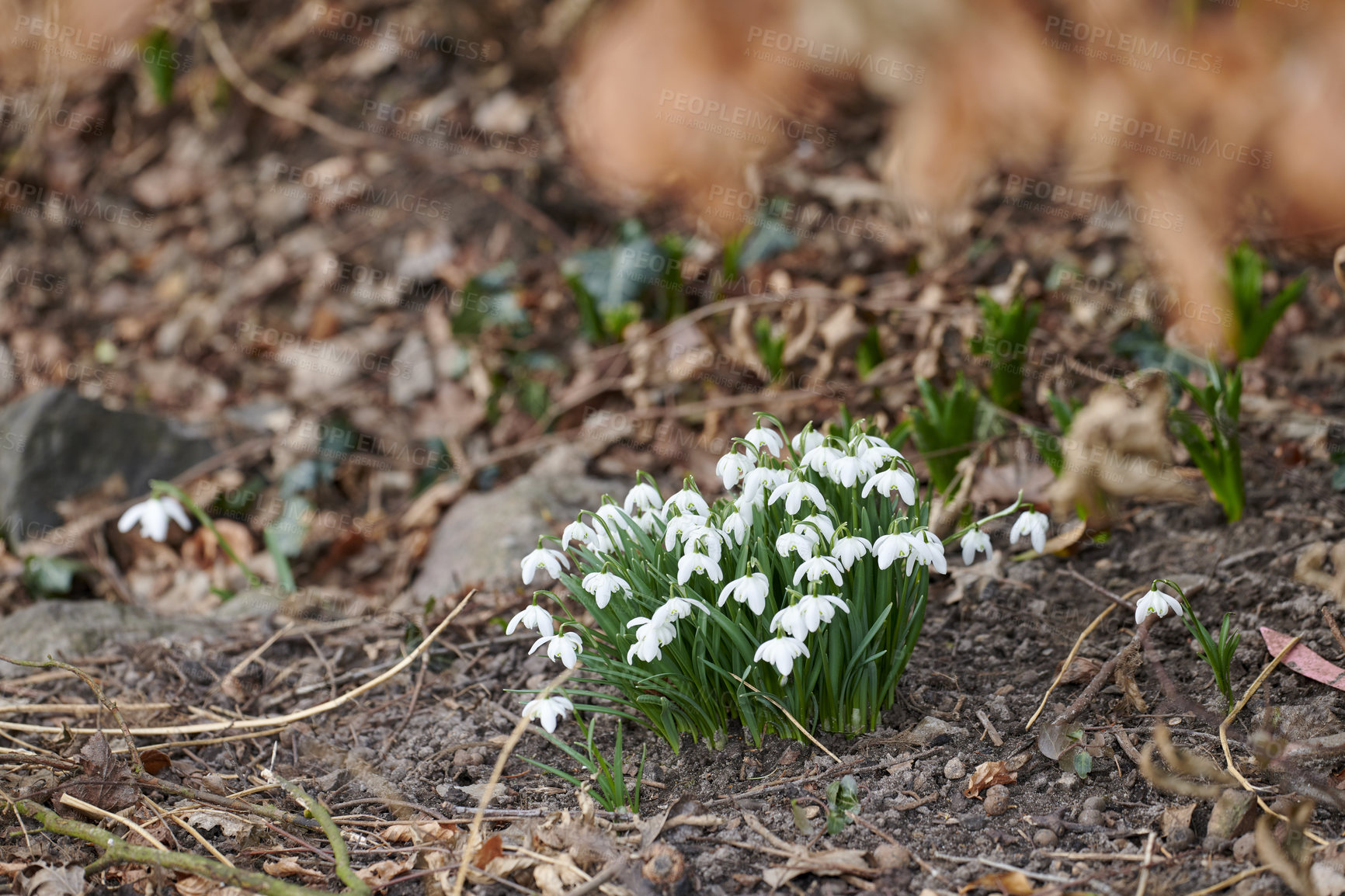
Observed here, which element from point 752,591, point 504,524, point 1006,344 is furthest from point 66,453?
point 1006,344

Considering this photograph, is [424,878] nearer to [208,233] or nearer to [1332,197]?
[1332,197]

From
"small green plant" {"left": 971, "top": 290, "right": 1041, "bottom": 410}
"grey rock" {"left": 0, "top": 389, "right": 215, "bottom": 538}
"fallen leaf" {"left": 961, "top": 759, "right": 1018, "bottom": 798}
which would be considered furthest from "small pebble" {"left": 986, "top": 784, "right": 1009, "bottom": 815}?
"grey rock" {"left": 0, "top": 389, "right": 215, "bottom": 538}

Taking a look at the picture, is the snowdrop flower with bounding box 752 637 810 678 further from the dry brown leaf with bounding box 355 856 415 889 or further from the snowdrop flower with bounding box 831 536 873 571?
Result: the dry brown leaf with bounding box 355 856 415 889

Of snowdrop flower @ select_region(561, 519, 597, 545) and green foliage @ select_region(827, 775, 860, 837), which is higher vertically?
snowdrop flower @ select_region(561, 519, 597, 545)

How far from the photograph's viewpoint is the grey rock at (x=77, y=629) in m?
2.56

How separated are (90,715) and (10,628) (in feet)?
1.88

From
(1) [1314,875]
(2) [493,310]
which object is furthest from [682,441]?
(1) [1314,875]

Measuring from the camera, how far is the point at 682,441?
134 inches

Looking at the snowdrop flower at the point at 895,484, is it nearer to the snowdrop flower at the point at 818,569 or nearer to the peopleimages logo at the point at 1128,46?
the snowdrop flower at the point at 818,569

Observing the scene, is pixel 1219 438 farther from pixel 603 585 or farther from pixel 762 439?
pixel 603 585

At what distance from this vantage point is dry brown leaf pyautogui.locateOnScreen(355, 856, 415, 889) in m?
1.63

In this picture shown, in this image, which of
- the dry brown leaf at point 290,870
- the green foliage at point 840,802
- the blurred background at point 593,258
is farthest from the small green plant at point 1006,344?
the dry brown leaf at point 290,870

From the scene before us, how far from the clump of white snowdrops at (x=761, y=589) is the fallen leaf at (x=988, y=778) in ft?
0.71

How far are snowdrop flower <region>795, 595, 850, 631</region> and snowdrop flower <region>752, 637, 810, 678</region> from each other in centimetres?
4
